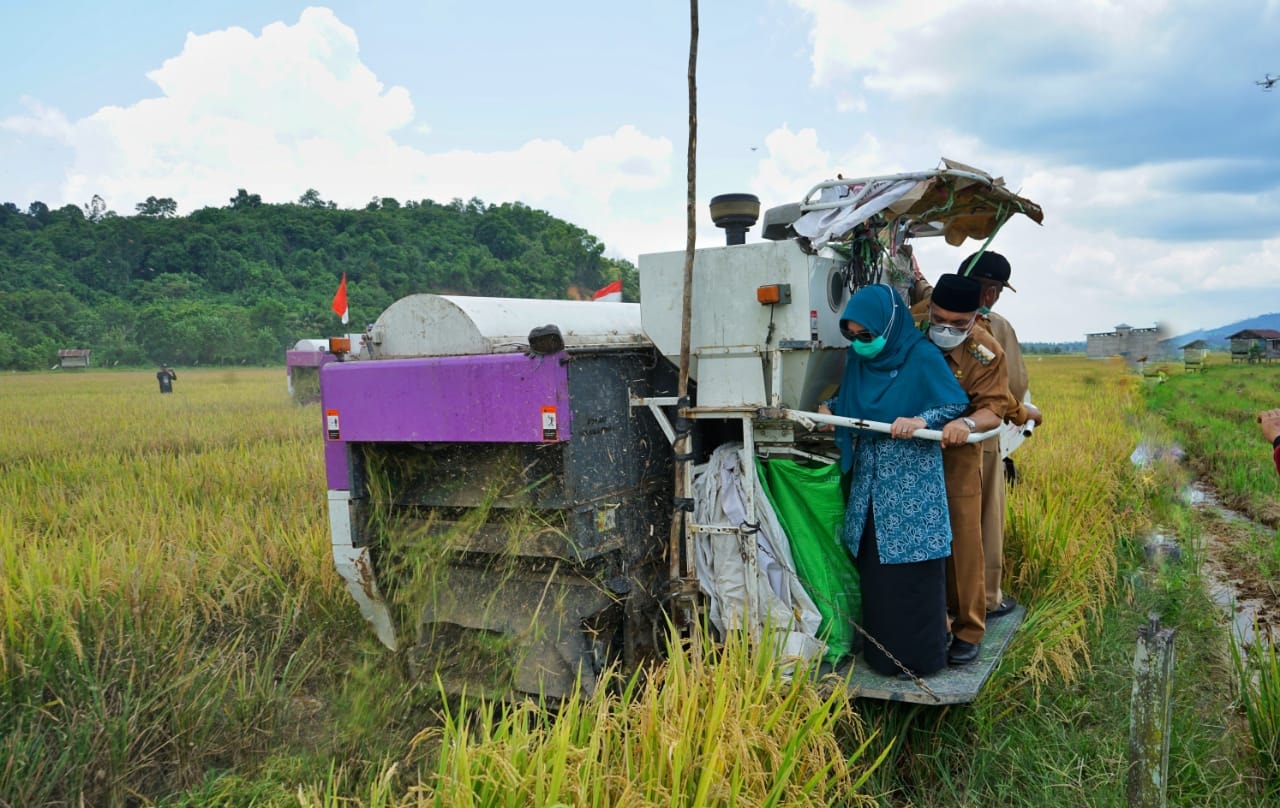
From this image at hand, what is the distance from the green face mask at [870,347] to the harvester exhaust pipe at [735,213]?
0.97m

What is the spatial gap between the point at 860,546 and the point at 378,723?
2066 millimetres

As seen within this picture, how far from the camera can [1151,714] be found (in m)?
2.33

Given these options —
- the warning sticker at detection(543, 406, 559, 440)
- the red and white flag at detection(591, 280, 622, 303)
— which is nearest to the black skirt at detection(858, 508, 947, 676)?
the warning sticker at detection(543, 406, 559, 440)

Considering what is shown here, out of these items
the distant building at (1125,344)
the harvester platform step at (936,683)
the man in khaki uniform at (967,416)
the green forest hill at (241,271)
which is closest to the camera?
the harvester platform step at (936,683)

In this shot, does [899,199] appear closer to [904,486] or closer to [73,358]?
[904,486]

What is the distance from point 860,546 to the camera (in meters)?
3.34

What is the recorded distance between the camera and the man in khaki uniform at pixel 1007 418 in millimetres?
3781

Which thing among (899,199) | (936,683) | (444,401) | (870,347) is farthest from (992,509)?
(444,401)

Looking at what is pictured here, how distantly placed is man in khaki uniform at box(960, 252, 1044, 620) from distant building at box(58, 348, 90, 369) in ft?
103

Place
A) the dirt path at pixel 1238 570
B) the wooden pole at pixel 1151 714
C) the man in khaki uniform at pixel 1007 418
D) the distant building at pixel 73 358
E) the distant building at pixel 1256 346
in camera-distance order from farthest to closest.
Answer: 1. the distant building at pixel 1256 346
2. the distant building at pixel 73 358
3. the dirt path at pixel 1238 570
4. the man in khaki uniform at pixel 1007 418
5. the wooden pole at pixel 1151 714

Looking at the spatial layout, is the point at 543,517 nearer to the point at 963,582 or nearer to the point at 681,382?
the point at 681,382

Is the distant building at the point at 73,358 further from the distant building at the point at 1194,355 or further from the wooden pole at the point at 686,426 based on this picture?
the distant building at the point at 1194,355

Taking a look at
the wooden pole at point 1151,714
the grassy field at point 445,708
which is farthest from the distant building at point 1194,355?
the wooden pole at point 1151,714

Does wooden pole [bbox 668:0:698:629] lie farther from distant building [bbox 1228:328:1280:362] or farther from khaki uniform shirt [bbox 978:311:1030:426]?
distant building [bbox 1228:328:1280:362]
